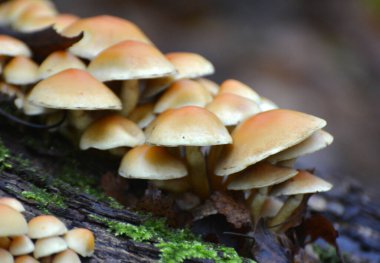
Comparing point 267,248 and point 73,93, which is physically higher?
point 73,93

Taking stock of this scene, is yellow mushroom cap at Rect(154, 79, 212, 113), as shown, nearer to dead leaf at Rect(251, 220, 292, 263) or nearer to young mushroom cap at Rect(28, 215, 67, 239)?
dead leaf at Rect(251, 220, 292, 263)

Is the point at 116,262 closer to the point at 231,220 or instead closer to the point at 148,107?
the point at 231,220

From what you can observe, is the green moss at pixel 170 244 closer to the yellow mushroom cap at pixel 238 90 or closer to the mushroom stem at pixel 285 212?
the mushroom stem at pixel 285 212

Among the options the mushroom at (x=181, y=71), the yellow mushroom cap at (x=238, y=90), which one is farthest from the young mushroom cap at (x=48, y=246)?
the yellow mushroom cap at (x=238, y=90)

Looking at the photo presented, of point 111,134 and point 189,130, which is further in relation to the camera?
point 111,134

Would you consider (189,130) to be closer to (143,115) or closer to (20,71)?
(143,115)

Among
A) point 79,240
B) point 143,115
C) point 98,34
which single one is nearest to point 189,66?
point 143,115

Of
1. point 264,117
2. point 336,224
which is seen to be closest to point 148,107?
point 264,117
